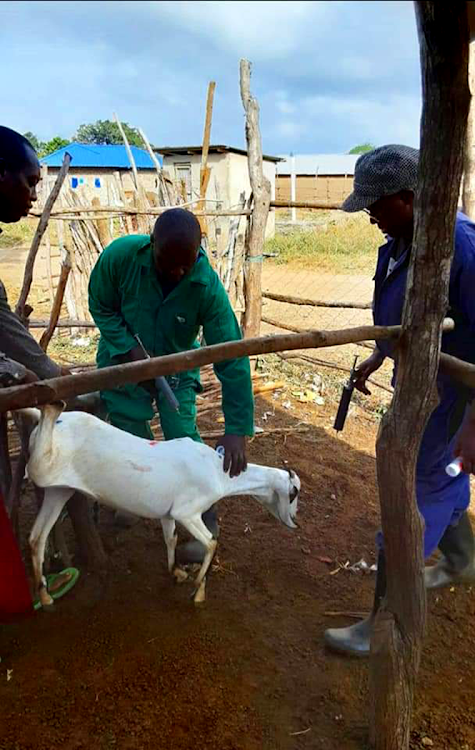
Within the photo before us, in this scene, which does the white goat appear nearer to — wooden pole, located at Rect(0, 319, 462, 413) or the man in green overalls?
the man in green overalls

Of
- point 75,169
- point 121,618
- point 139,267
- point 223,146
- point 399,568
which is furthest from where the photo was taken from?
point 75,169

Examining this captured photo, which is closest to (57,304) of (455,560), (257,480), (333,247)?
(257,480)

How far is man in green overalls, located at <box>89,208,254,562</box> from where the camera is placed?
8.58ft

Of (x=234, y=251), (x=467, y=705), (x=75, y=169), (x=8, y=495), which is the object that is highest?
(x=75, y=169)

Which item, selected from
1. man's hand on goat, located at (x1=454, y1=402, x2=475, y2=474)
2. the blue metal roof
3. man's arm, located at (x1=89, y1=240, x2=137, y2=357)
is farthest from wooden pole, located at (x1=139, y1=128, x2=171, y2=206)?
the blue metal roof

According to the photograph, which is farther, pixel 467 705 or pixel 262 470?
pixel 262 470

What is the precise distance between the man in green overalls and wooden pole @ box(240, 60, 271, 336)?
240 cm

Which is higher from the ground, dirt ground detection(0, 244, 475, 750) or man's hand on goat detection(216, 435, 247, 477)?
man's hand on goat detection(216, 435, 247, 477)

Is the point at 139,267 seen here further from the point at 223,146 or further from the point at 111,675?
the point at 223,146

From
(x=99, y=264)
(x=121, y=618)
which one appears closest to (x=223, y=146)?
(x=99, y=264)

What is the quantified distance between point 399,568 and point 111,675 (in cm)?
118

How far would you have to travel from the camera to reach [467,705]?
86.9 inches

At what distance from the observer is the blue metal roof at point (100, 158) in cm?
2302

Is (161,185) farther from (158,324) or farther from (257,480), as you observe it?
(257,480)
